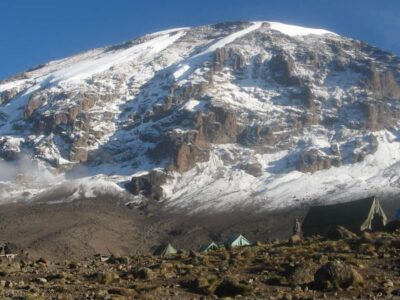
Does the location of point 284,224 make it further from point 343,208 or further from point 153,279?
point 153,279

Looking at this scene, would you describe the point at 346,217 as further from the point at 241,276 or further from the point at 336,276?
the point at 336,276

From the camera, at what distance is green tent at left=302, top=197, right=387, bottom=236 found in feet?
170

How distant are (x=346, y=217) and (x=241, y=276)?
3073 cm

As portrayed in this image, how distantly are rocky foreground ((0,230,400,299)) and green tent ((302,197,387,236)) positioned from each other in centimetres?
2328

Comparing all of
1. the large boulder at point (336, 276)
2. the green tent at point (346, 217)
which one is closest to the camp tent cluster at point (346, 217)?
the green tent at point (346, 217)

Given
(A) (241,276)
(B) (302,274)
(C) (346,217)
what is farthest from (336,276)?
(C) (346,217)

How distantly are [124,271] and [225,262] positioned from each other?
357cm

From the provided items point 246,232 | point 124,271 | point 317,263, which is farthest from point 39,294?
point 246,232

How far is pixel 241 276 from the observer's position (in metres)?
23.0

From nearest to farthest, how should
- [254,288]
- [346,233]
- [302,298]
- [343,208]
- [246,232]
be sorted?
[302,298] → [254,288] → [346,233] → [343,208] → [246,232]

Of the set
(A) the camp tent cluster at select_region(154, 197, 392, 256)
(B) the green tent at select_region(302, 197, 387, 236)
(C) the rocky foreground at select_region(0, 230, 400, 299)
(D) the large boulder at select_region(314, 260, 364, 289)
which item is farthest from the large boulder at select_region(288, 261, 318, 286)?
(B) the green tent at select_region(302, 197, 387, 236)

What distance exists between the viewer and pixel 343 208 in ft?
176

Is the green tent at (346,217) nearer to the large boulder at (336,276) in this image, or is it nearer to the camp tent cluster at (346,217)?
the camp tent cluster at (346,217)

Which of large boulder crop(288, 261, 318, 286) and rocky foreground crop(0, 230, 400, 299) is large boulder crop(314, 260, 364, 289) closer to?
rocky foreground crop(0, 230, 400, 299)
